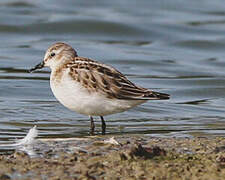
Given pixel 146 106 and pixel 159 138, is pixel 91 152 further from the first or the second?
pixel 146 106

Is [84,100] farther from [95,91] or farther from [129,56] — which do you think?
[129,56]

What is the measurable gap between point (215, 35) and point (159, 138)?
12.3m

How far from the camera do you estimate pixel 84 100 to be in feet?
28.0

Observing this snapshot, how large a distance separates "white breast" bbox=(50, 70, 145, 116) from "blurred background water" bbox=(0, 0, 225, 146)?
57 cm

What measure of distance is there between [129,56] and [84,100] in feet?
28.3

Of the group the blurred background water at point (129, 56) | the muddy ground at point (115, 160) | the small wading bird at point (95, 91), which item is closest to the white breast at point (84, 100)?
the small wading bird at point (95, 91)

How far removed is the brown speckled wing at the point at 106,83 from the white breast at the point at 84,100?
6cm

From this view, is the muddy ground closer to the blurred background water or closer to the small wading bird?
the small wading bird

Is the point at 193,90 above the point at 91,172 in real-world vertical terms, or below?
below

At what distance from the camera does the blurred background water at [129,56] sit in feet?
33.0

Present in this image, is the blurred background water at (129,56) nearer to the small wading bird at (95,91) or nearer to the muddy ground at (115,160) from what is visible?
the small wading bird at (95,91)

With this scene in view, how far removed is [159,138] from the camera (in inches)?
334

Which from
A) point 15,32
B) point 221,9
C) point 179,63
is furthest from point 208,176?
point 221,9

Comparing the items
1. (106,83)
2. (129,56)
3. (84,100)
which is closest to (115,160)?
(84,100)
